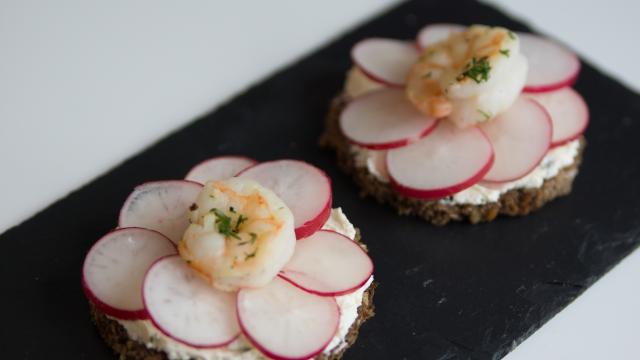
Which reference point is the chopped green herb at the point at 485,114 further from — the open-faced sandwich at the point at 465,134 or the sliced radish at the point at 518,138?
the sliced radish at the point at 518,138

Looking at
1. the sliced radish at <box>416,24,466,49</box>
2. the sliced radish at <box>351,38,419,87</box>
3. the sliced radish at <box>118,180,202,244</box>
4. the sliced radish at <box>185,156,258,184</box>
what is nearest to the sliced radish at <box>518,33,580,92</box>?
the sliced radish at <box>416,24,466,49</box>

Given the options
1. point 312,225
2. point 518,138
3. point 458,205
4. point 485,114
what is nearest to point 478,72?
point 485,114

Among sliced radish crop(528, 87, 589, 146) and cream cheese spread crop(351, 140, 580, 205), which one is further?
sliced radish crop(528, 87, 589, 146)

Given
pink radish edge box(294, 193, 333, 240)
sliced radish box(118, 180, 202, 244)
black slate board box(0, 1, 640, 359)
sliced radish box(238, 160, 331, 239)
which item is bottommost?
black slate board box(0, 1, 640, 359)

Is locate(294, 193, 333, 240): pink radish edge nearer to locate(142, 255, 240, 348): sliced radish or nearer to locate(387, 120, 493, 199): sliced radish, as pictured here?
locate(142, 255, 240, 348): sliced radish

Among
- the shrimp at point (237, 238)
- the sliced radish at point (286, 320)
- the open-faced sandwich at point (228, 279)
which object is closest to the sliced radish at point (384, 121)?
the open-faced sandwich at point (228, 279)

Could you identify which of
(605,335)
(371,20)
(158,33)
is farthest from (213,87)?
(605,335)

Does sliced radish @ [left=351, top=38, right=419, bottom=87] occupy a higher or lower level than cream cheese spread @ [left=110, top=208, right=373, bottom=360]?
higher
